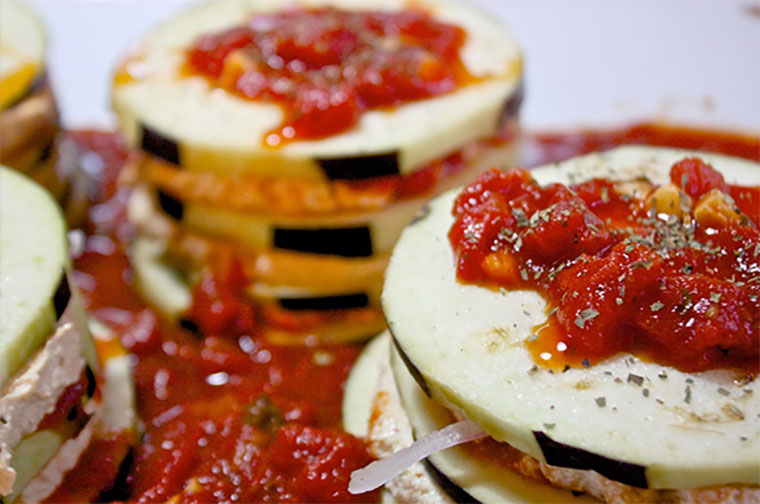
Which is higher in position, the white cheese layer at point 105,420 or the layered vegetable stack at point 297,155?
the layered vegetable stack at point 297,155

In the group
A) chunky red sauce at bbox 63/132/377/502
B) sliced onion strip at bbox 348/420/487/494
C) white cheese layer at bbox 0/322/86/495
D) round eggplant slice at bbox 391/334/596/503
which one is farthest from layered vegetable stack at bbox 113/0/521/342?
sliced onion strip at bbox 348/420/487/494

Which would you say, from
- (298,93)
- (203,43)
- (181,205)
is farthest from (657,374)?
(203,43)

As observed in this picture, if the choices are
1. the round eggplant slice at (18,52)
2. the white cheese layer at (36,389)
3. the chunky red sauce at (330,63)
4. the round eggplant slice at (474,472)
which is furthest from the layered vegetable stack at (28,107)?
the round eggplant slice at (474,472)

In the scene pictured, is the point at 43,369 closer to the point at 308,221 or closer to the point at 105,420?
the point at 105,420

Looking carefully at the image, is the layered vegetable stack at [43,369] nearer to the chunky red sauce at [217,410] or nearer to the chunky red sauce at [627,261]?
the chunky red sauce at [217,410]

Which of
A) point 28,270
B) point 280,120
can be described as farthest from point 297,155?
point 28,270

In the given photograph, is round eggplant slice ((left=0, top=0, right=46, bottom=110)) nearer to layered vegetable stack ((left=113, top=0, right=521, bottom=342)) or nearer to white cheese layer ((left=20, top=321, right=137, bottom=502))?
layered vegetable stack ((left=113, top=0, right=521, bottom=342))
